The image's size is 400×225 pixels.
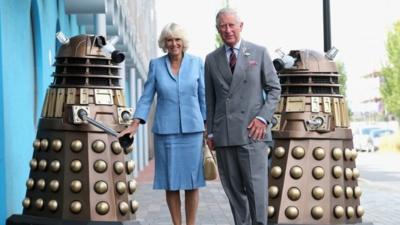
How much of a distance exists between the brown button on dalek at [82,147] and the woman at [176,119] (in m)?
0.25

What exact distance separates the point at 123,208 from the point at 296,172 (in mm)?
1417

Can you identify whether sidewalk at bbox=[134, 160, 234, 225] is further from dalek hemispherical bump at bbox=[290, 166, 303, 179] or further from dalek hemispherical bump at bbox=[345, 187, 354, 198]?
dalek hemispherical bump at bbox=[345, 187, 354, 198]

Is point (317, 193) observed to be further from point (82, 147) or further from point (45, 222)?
point (45, 222)

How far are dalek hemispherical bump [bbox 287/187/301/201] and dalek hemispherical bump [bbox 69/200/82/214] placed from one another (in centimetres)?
168

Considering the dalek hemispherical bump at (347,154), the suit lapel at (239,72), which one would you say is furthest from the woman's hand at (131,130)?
the dalek hemispherical bump at (347,154)

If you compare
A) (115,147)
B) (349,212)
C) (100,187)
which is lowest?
(349,212)

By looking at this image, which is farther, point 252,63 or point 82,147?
point 82,147

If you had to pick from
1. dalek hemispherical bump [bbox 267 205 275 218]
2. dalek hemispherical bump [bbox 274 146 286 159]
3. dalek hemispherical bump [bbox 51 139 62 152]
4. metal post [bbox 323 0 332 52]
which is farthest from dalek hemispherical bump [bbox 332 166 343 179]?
metal post [bbox 323 0 332 52]

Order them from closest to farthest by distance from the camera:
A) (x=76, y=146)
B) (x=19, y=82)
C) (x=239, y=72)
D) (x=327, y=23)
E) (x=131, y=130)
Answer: (x=239, y=72) < (x=131, y=130) < (x=76, y=146) < (x=19, y=82) < (x=327, y=23)

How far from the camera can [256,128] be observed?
581cm

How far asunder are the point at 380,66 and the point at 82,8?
5036 centimetres

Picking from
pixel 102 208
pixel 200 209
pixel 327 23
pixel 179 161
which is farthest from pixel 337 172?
pixel 200 209

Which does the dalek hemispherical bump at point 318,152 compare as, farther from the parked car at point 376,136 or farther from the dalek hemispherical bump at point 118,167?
the parked car at point 376,136

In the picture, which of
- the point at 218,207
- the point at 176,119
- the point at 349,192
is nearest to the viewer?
the point at 176,119
